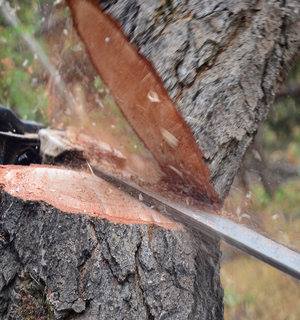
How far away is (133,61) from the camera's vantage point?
69.9 inches

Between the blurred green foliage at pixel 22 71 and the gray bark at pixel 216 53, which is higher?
the gray bark at pixel 216 53

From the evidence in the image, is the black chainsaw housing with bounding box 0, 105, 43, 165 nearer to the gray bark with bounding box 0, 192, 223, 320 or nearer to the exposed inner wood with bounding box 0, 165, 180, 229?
the exposed inner wood with bounding box 0, 165, 180, 229

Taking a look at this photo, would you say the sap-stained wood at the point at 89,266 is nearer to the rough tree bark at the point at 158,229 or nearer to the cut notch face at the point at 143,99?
the rough tree bark at the point at 158,229

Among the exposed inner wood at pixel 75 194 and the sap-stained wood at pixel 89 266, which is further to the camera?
the exposed inner wood at pixel 75 194

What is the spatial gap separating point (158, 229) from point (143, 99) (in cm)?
52

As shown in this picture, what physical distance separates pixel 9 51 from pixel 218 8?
2.77 m

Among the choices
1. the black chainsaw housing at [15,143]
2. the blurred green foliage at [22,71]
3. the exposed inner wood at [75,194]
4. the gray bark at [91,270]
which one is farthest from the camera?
the blurred green foliage at [22,71]

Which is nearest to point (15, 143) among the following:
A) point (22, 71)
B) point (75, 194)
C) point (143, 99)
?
point (75, 194)

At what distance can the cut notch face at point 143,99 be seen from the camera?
1752 millimetres

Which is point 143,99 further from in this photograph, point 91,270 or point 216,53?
point 91,270

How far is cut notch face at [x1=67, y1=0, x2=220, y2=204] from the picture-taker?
1752 millimetres

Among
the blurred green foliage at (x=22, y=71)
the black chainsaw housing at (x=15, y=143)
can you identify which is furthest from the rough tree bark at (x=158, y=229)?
the blurred green foliage at (x=22, y=71)

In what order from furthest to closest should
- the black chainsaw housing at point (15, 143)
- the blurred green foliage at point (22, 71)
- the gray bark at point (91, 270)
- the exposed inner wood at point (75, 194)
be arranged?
the blurred green foliage at point (22, 71), the black chainsaw housing at point (15, 143), the exposed inner wood at point (75, 194), the gray bark at point (91, 270)

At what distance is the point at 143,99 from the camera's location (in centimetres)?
187
